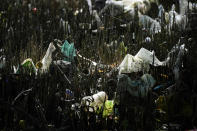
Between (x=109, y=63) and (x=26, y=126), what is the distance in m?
1.44

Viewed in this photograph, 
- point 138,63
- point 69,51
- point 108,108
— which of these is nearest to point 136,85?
point 108,108

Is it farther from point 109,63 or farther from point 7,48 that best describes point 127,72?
point 7,48

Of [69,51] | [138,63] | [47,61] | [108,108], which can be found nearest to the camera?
[108,108]

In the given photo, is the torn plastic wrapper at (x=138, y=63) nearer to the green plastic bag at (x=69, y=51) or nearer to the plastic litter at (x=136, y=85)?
the plastic litter at (x=136, y=85)

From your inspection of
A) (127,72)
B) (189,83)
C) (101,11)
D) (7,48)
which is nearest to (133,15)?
(101,11)

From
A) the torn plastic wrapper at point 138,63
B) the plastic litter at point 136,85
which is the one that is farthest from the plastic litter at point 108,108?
the torn plastic wrapper at point 138,63

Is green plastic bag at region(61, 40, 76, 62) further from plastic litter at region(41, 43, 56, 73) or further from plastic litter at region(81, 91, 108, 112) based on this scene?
plastic litter at region(81, 91, 108, 112)

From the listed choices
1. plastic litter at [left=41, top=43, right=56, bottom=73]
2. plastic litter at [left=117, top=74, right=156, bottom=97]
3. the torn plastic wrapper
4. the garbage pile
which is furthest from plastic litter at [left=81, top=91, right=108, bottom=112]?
plastic litter at [left=41, top=43, right=56, bottom=73]

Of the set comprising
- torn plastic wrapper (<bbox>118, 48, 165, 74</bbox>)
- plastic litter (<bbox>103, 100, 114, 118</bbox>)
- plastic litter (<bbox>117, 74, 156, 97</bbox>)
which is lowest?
plastic litter (<bbox>103, 100, 114, 118</bbox>)

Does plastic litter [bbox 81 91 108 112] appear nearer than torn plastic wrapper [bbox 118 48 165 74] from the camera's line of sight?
Yes

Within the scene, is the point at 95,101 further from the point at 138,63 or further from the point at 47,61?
the point at 47,61

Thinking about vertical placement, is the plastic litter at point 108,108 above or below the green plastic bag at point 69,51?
below

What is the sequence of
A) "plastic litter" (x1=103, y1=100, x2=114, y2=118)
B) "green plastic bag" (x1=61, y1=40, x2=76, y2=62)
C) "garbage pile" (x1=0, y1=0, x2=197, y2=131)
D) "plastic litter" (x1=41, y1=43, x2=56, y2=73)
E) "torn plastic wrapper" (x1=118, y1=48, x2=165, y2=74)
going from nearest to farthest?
"garbage pile" (x1=0, y1=0, x2=197, y2=131)
"plastic litter" (x1=103, y1=100, x2=114, y2=118)
"torn plastic wrapper" (x1=118, y1=48, x2=165, y2=74)
"plastic litter" (x1=41, y1=43, x2=56, y2=73)
"green plastic bag" (x1=61, y1=40, x2=76, y2=62)

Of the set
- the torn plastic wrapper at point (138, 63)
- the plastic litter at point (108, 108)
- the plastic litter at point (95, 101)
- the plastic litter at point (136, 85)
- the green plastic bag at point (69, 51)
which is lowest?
the plastic litter at point (108, 108)
